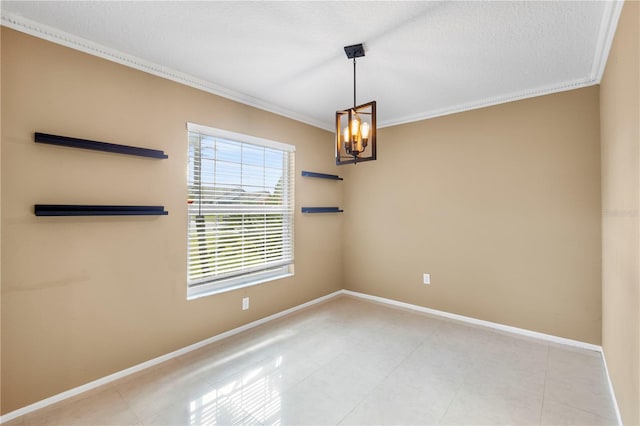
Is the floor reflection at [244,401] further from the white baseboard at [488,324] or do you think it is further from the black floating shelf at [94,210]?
the white baseboard at [488,324]

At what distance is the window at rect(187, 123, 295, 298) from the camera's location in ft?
9.14

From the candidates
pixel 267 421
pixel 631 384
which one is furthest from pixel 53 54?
pixel 631 384

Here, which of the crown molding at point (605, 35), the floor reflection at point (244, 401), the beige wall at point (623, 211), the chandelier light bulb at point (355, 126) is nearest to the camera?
the beige wall at point (623, 211)

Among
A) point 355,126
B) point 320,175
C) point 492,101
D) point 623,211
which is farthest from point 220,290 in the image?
point 492,101

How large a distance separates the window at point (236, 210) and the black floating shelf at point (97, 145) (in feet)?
1.28

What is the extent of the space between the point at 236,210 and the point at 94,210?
48.0 inches

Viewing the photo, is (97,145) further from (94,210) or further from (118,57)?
(118,57)

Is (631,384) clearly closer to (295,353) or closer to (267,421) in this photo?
(267,421)

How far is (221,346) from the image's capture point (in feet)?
9.14

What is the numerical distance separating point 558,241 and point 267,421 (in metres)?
3.06

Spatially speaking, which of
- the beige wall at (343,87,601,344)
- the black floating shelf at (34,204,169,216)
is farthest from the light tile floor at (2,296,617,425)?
the black floating shelf at (34,204,169,216)

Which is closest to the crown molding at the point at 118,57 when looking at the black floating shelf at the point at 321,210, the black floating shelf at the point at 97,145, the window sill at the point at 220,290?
the black floating shelf at the point at 97,145

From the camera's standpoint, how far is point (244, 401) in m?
2.02

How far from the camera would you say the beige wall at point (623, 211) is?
55.7 inches
